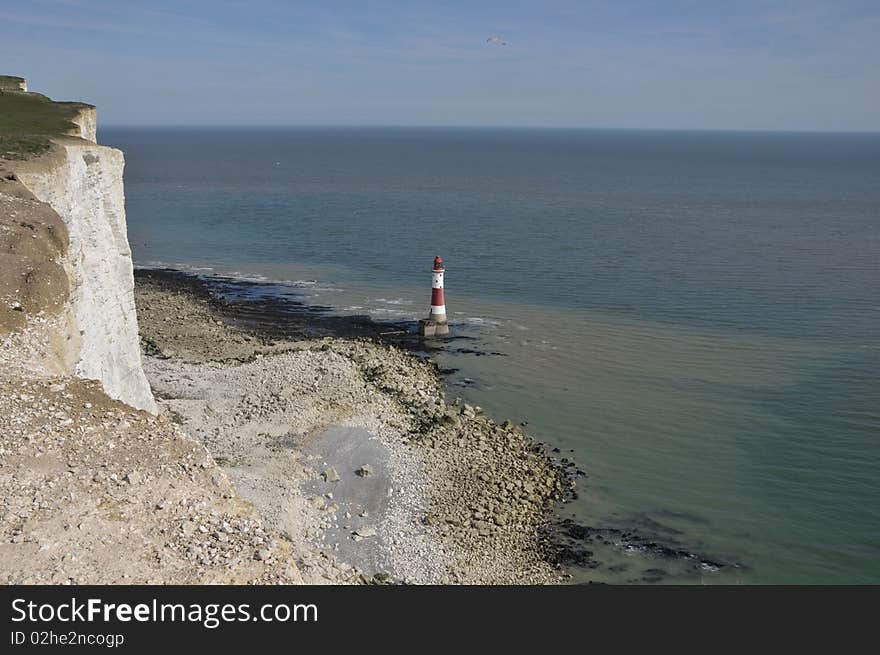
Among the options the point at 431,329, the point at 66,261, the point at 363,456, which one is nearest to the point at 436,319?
the point at 431,329

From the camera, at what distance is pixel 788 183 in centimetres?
12194

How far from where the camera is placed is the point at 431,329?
37.9 meters

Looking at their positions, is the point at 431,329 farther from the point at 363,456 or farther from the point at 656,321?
the point at 363,456

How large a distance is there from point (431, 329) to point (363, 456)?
15.0m

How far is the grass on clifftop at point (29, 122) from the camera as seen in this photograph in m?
23.0

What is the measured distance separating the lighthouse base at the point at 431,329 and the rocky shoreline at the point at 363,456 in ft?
6.05

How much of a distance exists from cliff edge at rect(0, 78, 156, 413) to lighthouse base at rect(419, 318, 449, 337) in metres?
16.4

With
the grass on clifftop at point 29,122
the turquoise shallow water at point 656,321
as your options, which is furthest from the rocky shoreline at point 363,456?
the grass on clifftop at point 29,122

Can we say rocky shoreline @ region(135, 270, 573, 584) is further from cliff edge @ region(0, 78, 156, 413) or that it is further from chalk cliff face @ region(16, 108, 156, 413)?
cliff edge @ region(0, 78, 156, 413)

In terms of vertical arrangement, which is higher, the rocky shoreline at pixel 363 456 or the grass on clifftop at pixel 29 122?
the grass on clifftop at pixel 29 122

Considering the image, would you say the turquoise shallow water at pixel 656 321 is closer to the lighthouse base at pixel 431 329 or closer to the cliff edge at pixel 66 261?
the lighthouse base at pixel 431 329

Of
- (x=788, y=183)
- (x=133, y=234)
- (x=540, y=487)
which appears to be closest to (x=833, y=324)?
(x=540, y=487)

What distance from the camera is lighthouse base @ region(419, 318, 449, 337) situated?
37.7 m

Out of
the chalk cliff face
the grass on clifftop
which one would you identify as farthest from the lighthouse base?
the grass on clifftop
